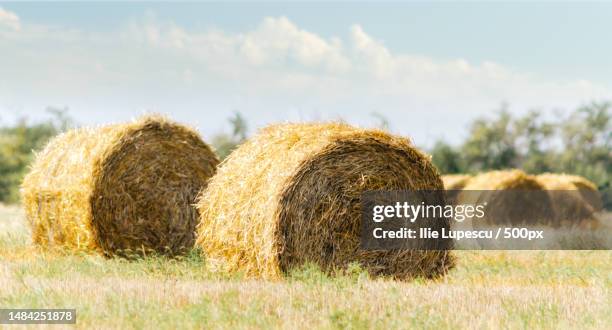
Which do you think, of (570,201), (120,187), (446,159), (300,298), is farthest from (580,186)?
(446,159)

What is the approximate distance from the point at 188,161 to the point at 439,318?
20.1ft

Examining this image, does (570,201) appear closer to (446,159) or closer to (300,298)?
(300,298)

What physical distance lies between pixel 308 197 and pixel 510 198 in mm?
10269

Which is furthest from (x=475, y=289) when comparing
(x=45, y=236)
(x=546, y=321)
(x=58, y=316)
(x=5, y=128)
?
(x=5, y=128)

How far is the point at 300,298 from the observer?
6617mm

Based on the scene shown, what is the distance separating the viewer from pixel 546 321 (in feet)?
20.0

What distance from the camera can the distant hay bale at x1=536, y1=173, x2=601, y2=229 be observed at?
19047 mm

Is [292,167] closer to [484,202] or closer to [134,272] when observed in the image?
[134,272]

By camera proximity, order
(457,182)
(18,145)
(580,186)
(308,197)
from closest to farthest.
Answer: (308,197) → (580,186) → (457,182) → (18,145)

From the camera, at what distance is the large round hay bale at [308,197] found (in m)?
8.12

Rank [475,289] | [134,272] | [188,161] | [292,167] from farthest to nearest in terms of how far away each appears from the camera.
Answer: [188,161], [134,272], [292,167], [475,289]

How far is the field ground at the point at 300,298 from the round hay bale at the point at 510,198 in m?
8.05

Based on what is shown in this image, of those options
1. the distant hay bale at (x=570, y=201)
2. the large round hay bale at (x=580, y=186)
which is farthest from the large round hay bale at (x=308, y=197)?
the large round hay bale at (x=580, y=186)

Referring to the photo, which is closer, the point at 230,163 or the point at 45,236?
the point at 230,163
